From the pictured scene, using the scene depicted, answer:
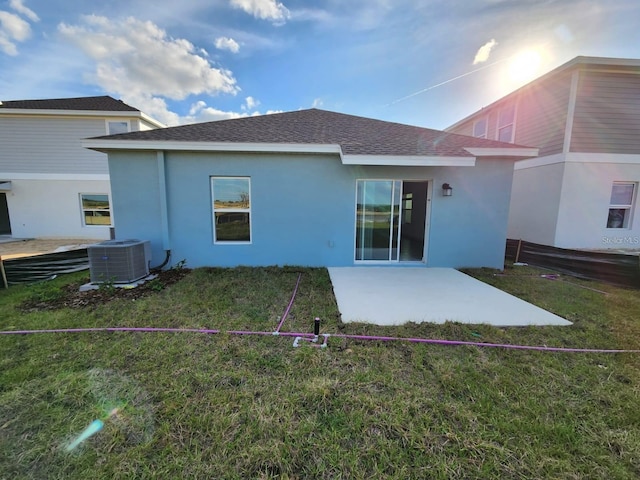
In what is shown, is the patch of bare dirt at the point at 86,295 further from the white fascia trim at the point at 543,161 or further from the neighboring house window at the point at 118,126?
the white fascia trim at the point at 543,161

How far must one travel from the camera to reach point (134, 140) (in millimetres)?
5793

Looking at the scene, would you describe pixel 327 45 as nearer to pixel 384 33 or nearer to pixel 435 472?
pixel 384 33

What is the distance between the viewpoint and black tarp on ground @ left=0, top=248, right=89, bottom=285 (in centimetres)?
551

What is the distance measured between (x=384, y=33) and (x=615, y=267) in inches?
317

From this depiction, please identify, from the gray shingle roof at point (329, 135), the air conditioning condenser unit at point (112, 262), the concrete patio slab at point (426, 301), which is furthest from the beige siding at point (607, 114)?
the air conditioning condenser unit at point (112, 262)

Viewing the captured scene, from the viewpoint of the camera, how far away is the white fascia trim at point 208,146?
5.75 metres

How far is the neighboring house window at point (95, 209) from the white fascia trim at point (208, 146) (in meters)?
6.70

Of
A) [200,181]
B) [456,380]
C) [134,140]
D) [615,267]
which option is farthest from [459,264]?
[134,140]

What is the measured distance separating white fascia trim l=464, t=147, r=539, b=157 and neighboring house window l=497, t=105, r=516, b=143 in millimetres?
5245

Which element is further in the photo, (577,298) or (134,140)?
(134,140)

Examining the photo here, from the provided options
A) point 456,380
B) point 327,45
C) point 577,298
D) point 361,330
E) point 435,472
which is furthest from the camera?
point 327,45

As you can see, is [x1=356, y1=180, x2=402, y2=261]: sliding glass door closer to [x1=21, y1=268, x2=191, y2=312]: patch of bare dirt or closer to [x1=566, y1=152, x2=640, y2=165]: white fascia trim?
[x1=21, y1=268, x2=191, y2=312]: patch of bare dirt

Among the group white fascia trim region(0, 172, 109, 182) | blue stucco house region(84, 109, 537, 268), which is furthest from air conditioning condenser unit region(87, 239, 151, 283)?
white fascia trim region(0, 172, 109, 182)

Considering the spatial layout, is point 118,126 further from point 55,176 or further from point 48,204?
point 48,204
